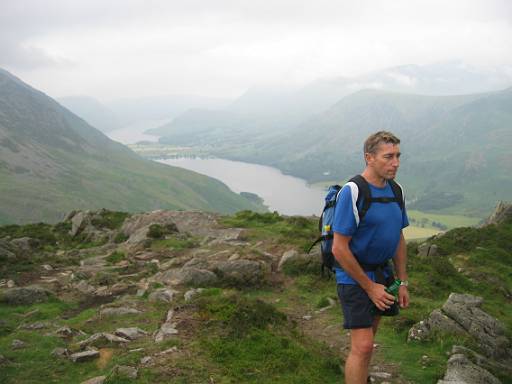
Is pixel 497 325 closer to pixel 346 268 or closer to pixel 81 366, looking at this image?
pixel 346 268

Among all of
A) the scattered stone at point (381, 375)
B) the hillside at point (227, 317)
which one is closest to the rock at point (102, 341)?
the hillside at point (227, 317)

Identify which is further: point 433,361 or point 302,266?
point 302,266

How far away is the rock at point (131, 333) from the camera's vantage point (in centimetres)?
1130

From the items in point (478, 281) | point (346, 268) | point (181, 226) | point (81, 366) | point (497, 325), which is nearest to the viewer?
point (346, 268)

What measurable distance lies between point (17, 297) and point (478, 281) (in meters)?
19.6

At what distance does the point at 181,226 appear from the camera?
32500 millimetres

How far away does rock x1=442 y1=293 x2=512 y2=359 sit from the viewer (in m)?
11.4

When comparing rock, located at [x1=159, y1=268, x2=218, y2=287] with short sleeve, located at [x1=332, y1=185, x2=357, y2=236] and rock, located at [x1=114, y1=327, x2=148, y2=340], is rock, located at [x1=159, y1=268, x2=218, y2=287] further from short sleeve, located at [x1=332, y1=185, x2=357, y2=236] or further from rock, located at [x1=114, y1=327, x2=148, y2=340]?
short sleeve, located at [x1=332, y1=185, x2=357, y2=236]

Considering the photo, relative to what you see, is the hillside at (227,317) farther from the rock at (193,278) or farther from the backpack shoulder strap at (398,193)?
the backpack shoulder strap at (398,193)

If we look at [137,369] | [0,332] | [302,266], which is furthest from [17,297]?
[302,266]

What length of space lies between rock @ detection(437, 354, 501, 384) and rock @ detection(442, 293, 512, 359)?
1966 mm

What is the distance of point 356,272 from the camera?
6855 millimetres

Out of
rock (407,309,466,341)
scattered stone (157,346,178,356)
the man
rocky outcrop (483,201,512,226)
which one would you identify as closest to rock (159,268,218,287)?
scattered stone (157,346,178,356)

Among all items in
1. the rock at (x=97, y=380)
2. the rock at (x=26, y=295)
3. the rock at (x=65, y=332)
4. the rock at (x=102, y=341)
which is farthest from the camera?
the rock at (x=26, y=295)
